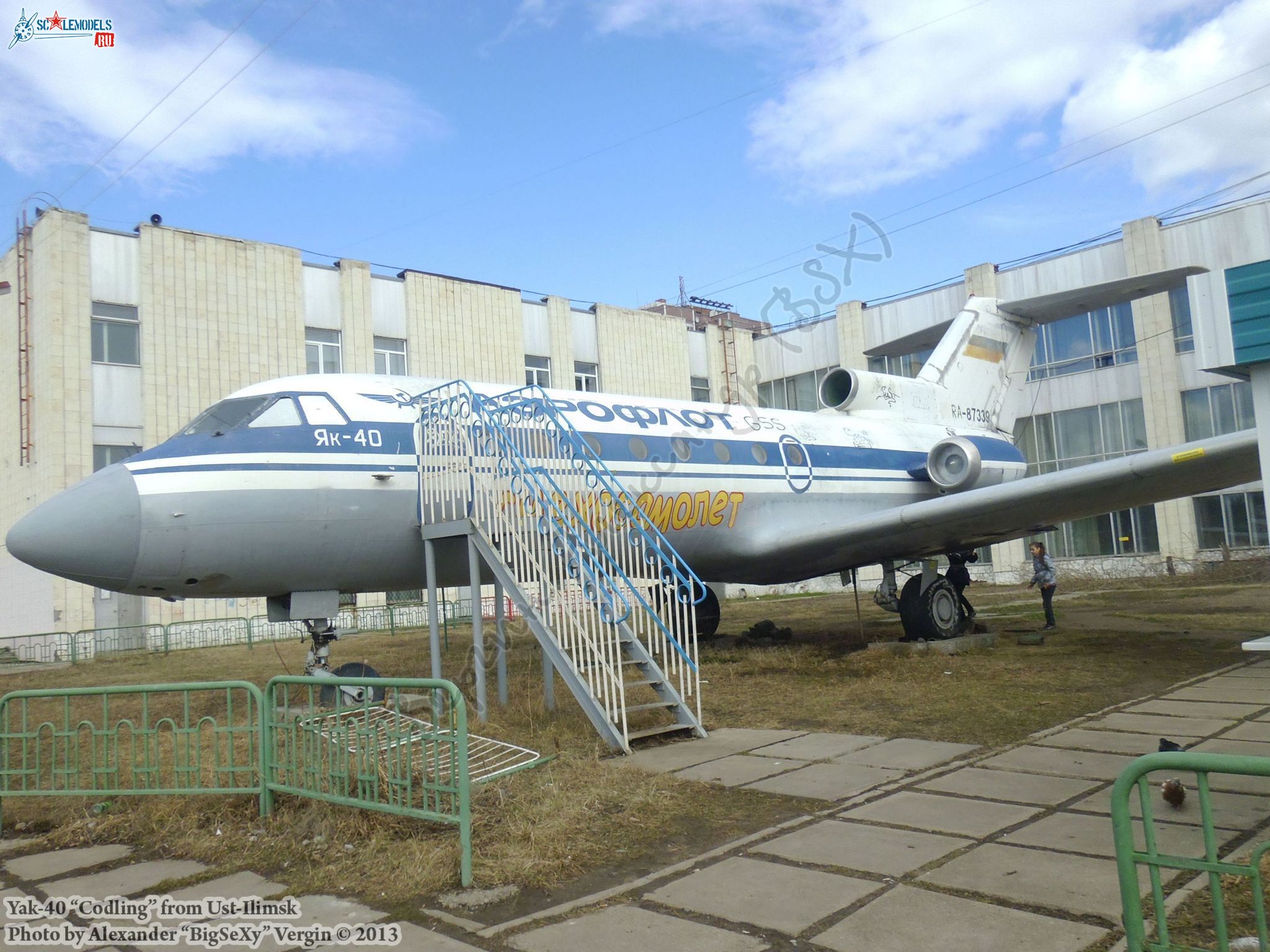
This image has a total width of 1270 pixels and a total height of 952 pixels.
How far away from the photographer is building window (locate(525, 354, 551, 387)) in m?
34.1

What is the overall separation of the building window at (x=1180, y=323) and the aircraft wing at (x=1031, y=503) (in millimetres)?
21059

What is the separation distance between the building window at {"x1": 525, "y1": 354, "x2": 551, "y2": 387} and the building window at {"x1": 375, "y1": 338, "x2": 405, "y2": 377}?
456 centimetres

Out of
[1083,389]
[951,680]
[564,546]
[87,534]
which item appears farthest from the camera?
[1083,389]

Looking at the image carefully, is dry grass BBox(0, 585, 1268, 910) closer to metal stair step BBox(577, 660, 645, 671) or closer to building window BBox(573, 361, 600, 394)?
metal stair step BBox(577, 660, 645, 671)

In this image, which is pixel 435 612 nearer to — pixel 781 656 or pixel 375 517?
pixel 375 517

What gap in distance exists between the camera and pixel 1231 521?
99.5 feet

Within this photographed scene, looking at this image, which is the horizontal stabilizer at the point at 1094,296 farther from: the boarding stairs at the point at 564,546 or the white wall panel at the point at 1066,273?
the white wall panel at the point at 1066,273

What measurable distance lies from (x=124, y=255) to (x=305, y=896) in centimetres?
2681

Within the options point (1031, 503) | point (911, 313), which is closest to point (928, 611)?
point (1031, 503)

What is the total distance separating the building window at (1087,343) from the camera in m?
32.1

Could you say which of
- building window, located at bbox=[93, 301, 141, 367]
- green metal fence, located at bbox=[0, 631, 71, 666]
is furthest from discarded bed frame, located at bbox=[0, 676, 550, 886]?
building window, located at bbox=[93, 301, 141, 367]

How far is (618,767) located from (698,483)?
19.2 ft

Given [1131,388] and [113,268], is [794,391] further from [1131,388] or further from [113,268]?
[113,268]

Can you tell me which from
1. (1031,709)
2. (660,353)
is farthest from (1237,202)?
(1031,709)
